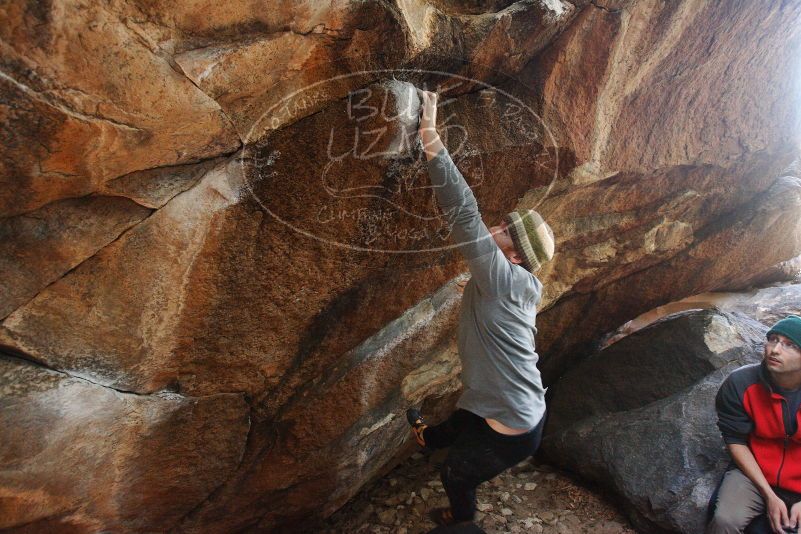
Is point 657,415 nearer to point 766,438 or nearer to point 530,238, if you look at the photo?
point 766,438

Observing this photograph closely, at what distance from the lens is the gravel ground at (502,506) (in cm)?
358

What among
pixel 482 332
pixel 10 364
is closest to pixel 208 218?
pixel 10 364

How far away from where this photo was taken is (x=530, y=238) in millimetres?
2307

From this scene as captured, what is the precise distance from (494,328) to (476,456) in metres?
0.57

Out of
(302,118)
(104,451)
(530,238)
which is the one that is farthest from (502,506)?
(302,118)

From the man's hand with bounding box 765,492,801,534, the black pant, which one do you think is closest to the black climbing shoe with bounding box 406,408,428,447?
the black pant

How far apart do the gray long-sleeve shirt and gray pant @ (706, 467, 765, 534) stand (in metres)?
1.41

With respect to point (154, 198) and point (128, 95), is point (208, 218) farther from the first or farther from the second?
point (128, 95)

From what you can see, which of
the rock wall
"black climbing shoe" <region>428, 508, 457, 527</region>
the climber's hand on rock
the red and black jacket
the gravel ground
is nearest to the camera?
the rock wall

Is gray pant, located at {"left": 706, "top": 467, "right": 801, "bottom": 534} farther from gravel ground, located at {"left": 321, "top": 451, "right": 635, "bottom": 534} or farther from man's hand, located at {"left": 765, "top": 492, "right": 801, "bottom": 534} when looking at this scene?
gravel ground, located at {"left": 321, "top": 451, "right": 635, "bottom": 534}

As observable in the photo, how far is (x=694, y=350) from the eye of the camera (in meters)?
3.96

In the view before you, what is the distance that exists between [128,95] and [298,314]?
123cm

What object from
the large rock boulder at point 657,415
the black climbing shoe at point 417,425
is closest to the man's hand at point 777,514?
the large rock boulder at point 657,415

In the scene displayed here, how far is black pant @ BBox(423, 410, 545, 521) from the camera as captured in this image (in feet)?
7.72
